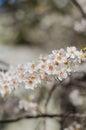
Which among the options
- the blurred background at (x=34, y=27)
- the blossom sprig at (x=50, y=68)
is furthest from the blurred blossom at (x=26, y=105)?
the blurred background at (x=34, y=27)

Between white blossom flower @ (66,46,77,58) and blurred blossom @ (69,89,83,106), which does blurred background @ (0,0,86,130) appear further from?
white blossom flower @ (66,46,77,58)

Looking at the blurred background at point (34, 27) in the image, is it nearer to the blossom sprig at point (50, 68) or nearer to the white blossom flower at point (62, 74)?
the blossom sprig at point (50, 68)

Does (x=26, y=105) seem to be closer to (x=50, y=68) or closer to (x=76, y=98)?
(x=50, y=68)

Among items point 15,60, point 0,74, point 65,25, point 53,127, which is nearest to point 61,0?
point 65,25

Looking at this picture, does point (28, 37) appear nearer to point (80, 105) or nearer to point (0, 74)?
point (80, 105)

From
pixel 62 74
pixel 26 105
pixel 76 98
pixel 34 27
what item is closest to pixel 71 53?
pixel 62 74

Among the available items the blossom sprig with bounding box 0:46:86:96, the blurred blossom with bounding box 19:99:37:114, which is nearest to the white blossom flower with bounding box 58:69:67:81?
the blossom sprig with bounding box 0:46:86:96
